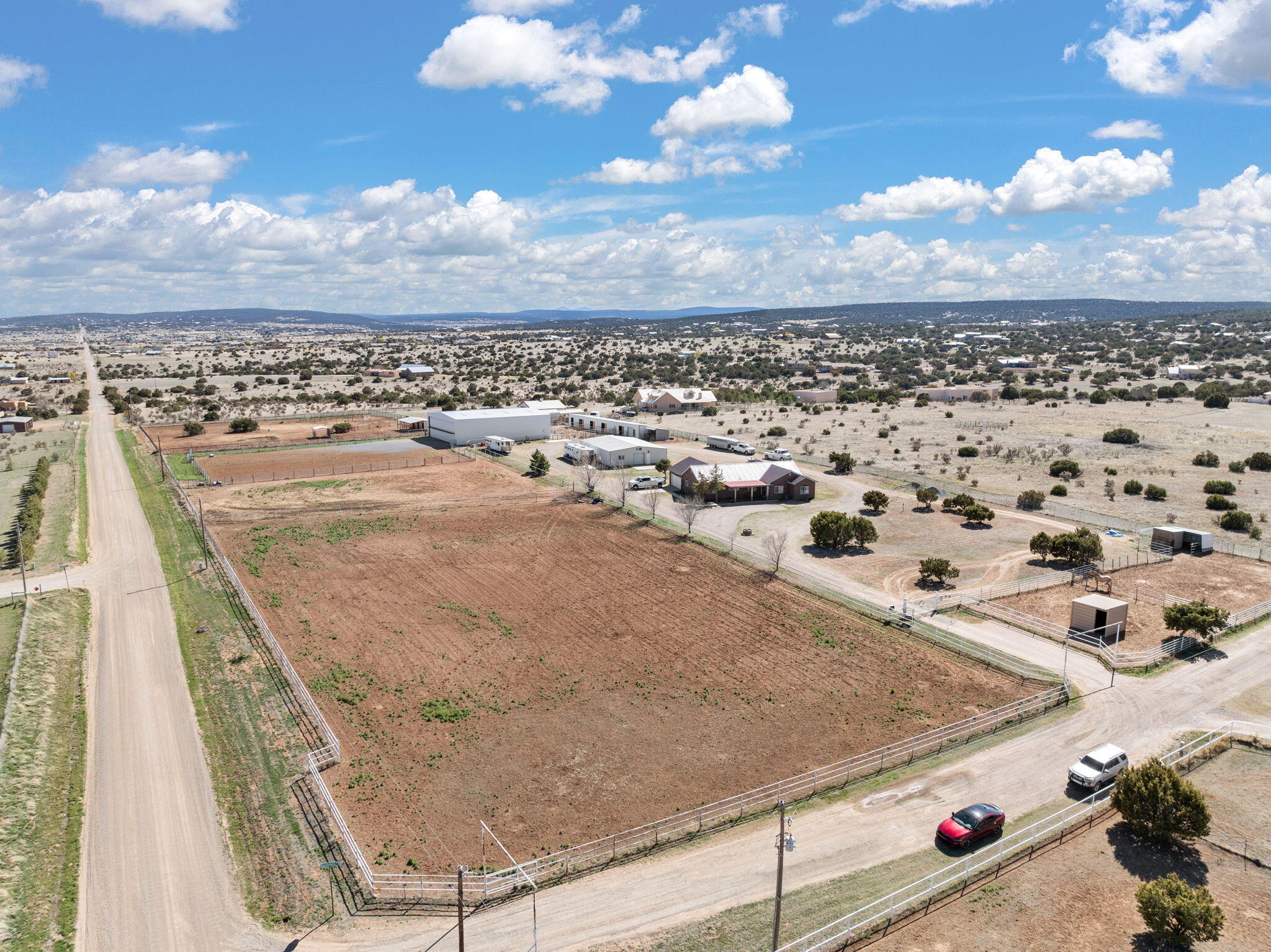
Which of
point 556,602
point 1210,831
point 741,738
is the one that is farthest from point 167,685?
point 1210,831

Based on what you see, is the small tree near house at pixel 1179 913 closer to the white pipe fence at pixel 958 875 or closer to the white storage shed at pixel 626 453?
the white pipe fence at pixel 958 875

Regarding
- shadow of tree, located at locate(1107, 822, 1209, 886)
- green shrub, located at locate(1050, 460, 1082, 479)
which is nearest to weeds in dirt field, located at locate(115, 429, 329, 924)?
shadow of tree, located at locate(1107, 822, 1209, 886)

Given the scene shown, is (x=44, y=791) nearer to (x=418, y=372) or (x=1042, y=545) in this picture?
(x=1042, y=545)

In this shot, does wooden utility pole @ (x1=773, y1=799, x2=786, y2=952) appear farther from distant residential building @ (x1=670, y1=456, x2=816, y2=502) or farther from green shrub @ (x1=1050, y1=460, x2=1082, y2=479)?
green shrub @ (x1=1050, y1=460, x2=1082, y2=479)

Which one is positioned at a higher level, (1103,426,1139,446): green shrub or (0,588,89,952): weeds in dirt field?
(1103,426,1139,446): green shrub

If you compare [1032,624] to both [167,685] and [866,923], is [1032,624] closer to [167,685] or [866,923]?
[866,923]

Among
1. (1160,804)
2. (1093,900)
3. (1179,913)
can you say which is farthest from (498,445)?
(1179,913)
